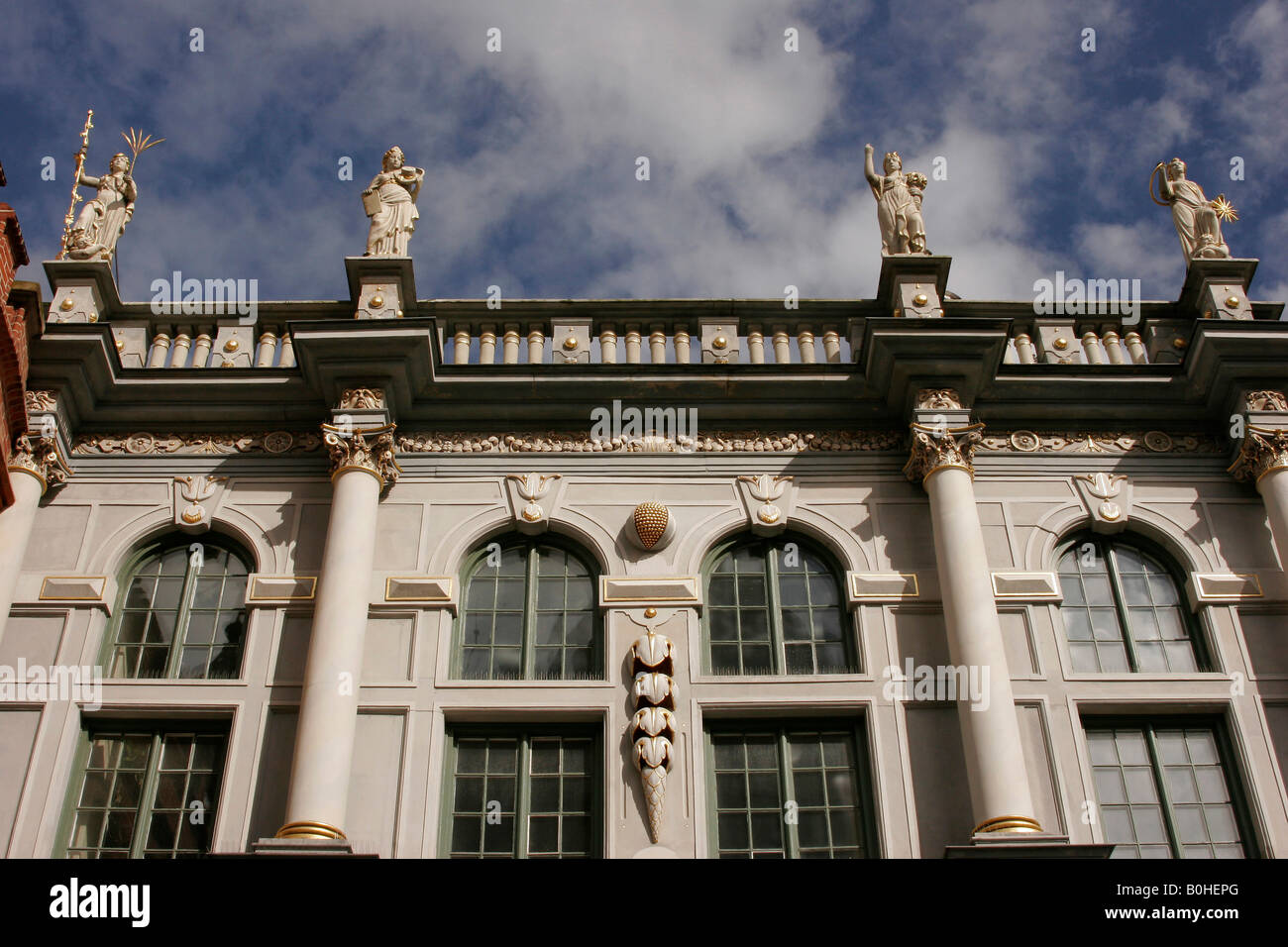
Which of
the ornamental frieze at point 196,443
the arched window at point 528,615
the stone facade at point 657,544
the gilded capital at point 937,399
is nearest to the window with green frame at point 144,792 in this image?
the stone facade at point 657,544

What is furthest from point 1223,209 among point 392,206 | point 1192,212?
point 392,206

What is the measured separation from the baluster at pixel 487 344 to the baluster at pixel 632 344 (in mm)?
1658

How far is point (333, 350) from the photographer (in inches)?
658

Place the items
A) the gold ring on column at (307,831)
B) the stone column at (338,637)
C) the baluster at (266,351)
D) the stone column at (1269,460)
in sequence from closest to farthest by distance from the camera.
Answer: the gold ring on column at (307,831) < the stone column at (338,637) < the stone column at (1269,460) < the baluster at (266,351)

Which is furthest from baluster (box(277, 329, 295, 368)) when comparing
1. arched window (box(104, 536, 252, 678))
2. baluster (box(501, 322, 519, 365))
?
baluster (box(501, 322, 519, 365))

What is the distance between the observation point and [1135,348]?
1816 centimetres

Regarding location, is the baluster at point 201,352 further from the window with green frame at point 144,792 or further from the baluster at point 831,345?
the baluster at point 831,345

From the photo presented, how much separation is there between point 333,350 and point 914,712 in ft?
24.9

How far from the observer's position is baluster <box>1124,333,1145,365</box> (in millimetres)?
18016

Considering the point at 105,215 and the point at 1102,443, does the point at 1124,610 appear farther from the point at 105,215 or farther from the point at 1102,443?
the point at 105,215

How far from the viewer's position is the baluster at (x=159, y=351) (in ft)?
→ 58.8

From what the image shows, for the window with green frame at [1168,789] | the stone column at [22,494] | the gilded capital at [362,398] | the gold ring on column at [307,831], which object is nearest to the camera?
the gold ring on column at [307,831]
